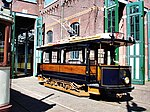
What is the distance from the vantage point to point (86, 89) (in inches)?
409

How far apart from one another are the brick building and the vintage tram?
163 centimetres

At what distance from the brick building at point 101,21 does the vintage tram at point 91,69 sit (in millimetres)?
1635

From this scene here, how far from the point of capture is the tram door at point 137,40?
1556cm

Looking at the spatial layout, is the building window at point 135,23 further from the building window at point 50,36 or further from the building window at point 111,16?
the building window at point 50,36

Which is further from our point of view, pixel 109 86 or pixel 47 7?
pixel 47 7

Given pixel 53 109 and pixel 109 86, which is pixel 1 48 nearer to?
pixel 53 109

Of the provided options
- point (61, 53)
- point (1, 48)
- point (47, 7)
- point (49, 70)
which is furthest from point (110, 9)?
point (1, 48)

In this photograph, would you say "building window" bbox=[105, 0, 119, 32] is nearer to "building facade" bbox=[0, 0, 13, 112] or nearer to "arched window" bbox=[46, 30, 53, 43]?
"arched window" bbox=[46, 30, 53, 43]

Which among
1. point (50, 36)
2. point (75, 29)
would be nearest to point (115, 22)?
point (75, 29)

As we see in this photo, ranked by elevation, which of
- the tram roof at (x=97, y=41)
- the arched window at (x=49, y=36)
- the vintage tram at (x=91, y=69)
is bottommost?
the vintage tram at (x=91, y=69)

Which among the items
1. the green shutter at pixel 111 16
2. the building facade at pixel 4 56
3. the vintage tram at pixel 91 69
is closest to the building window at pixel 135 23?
the green shutter at pixel 111 16

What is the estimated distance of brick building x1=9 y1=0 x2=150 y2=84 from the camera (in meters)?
15.8

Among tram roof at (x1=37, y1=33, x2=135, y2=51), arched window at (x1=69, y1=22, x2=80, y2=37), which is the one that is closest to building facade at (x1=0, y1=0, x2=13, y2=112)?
tram roof at (x1=37, y1=33, x2=135, y2=51)

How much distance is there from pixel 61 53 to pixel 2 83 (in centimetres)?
765
